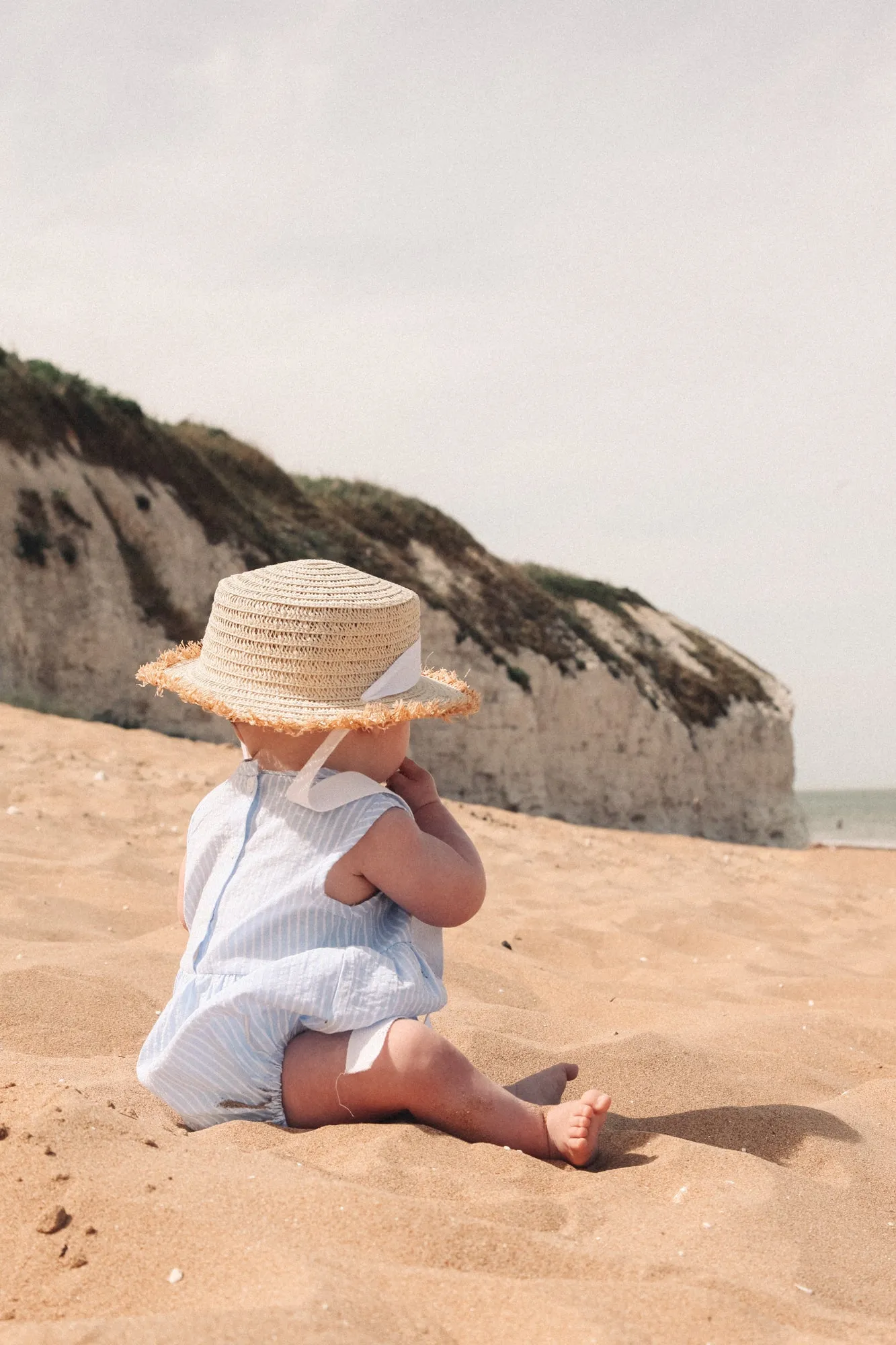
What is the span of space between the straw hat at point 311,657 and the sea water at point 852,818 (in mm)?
23698

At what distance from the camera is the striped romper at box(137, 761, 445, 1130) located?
8.14ft

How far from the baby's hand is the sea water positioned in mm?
23463

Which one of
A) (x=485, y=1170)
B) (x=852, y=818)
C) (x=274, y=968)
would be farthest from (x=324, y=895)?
(x=852, y=818)

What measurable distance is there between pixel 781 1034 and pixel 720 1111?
2.90 feet

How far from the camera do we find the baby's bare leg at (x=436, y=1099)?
7.95 feet

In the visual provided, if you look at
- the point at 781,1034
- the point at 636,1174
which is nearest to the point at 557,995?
the point at 781,1034

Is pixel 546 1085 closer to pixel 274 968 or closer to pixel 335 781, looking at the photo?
pixel 274 968

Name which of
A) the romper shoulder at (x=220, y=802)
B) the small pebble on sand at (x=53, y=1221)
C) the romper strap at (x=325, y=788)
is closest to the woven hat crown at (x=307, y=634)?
the romper strap at (x=325, y=788)

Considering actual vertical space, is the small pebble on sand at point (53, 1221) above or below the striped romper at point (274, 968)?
below

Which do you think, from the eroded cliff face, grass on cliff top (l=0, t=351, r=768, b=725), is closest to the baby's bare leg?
the eroded cliff face

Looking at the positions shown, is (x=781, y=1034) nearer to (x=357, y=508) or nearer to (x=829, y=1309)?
(x=829, y=1309)

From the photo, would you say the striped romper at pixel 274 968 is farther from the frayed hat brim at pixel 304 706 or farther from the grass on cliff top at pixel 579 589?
the grass on cliff top at pixel 579 589

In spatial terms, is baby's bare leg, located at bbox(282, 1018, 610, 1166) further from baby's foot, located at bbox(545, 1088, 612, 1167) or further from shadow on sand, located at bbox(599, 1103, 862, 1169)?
shadow on sand, located at bbox(599, 1103, 862, 1169)

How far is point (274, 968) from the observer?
2508 millimetres
